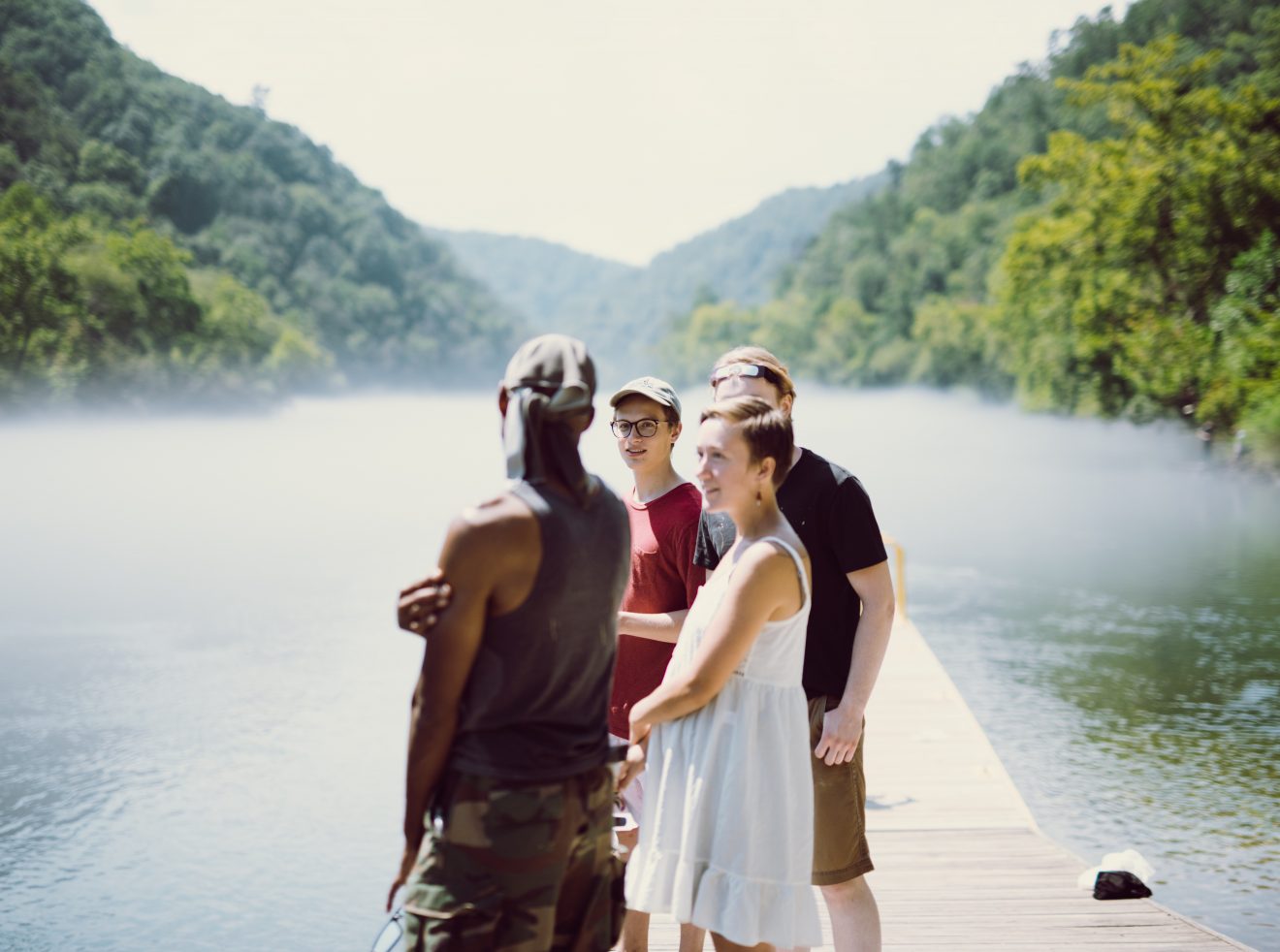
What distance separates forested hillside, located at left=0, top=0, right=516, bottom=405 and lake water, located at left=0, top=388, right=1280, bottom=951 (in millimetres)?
32787

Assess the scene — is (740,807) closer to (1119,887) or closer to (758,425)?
(758,425)

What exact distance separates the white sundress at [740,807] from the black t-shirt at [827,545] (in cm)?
42

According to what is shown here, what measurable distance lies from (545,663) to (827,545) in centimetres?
113

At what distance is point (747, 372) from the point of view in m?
2.95

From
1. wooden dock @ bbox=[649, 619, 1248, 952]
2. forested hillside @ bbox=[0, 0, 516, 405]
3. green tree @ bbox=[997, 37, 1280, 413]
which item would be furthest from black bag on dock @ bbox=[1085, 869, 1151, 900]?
forested hillside @ bbox=[0, 0, 516, 405]

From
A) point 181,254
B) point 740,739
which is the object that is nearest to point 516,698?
point 740,739

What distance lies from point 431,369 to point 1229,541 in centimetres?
11765

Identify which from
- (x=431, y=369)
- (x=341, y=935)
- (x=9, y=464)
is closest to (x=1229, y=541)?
(x=341, y=935)

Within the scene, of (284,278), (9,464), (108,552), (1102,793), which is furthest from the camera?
(284,278)

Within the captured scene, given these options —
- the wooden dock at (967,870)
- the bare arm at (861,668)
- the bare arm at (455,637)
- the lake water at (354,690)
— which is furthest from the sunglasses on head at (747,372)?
the lake water at (354,690)

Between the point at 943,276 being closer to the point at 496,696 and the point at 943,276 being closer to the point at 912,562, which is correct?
the point at 912,562

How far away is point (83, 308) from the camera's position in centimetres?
6656

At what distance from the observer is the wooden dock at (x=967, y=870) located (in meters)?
4.21

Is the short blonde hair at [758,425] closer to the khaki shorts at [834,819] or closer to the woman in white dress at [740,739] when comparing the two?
the woman in white dress at [740,739]
